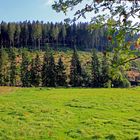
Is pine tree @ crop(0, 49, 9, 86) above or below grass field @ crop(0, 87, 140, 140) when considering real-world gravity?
above

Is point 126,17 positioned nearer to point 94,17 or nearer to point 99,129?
point 94,17

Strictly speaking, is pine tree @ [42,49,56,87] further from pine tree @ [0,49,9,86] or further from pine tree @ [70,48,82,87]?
pine tree @ [0,49,9,86]

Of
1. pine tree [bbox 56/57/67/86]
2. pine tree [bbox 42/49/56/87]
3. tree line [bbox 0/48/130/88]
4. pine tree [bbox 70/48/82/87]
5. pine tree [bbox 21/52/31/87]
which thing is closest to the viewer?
pine tree [bbox 42/49/56/87]

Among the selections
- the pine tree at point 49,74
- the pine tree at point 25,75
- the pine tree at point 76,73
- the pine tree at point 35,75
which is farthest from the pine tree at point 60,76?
the pine tree at point 25,75

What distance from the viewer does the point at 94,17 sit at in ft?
23.0

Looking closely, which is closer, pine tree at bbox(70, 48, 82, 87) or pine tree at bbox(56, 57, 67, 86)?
pine tree at bbox(56, 57, 67, 86)

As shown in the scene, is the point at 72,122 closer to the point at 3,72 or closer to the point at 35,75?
the point at 35,75

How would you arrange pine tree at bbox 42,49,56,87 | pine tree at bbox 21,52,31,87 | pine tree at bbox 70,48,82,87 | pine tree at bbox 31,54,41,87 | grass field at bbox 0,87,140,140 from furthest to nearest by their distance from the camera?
pine tree at bbox 70,48,82,87
pine tree at bbox 31,54,41,87
pine tree at bbox 21,52,31,87
pine tree at bbox 42,49,56,87
grass field at bbox 0,87,140,140

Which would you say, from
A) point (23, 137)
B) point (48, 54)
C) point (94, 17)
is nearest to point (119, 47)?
point (94, 17)

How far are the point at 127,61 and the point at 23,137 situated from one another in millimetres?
24128

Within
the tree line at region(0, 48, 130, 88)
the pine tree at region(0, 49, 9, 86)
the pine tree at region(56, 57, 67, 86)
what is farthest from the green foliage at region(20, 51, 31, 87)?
the pine tree at region(56, 57, 67, 86)

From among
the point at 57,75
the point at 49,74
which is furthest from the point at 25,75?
the point at 57,75

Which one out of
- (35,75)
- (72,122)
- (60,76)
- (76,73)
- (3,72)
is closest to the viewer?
(72,122)

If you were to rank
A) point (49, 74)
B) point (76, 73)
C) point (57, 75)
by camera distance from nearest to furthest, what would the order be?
point (57, 75) → point (49, 74) → point (76, 73)
